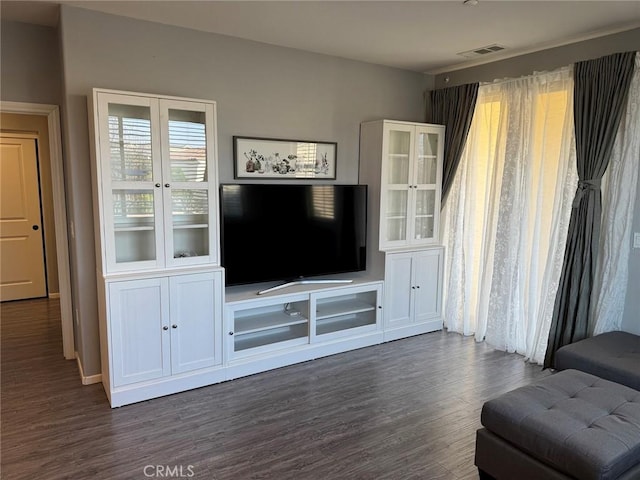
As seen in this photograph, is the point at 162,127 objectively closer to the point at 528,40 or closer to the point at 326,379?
the point at 326,379

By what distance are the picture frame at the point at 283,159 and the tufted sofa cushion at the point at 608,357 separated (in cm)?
251

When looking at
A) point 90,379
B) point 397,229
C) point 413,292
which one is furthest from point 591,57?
point 90,379

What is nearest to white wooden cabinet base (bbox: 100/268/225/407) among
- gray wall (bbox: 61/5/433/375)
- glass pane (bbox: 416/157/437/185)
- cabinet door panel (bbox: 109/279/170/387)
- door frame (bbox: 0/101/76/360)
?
cabinet door panel (bbox: 109/279/170/387)

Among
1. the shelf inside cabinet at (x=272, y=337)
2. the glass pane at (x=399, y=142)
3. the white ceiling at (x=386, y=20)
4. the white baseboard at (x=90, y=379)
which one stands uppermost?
the white ceiling at (x=386, y=20)

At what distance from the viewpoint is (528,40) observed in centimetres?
366

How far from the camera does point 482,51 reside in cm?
399

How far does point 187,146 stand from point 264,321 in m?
1.59

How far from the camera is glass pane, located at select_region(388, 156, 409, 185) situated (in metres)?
4.46

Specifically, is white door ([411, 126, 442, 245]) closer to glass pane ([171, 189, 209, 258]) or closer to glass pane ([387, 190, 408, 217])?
glass pane ([387, 190, 408, 217])

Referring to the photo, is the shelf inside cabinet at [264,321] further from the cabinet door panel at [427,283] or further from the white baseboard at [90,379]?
the cabinet door panel at [427,283]

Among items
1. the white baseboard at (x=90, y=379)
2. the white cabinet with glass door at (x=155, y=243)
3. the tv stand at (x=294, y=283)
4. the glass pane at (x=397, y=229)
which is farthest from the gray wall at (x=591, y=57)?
the white baseboard at (x=90, y=379)

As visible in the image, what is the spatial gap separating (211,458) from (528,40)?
387 cm

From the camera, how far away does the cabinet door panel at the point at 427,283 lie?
4.56 m

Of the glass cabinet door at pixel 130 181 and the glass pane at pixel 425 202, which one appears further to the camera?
the glass pane at pixel 425 202
